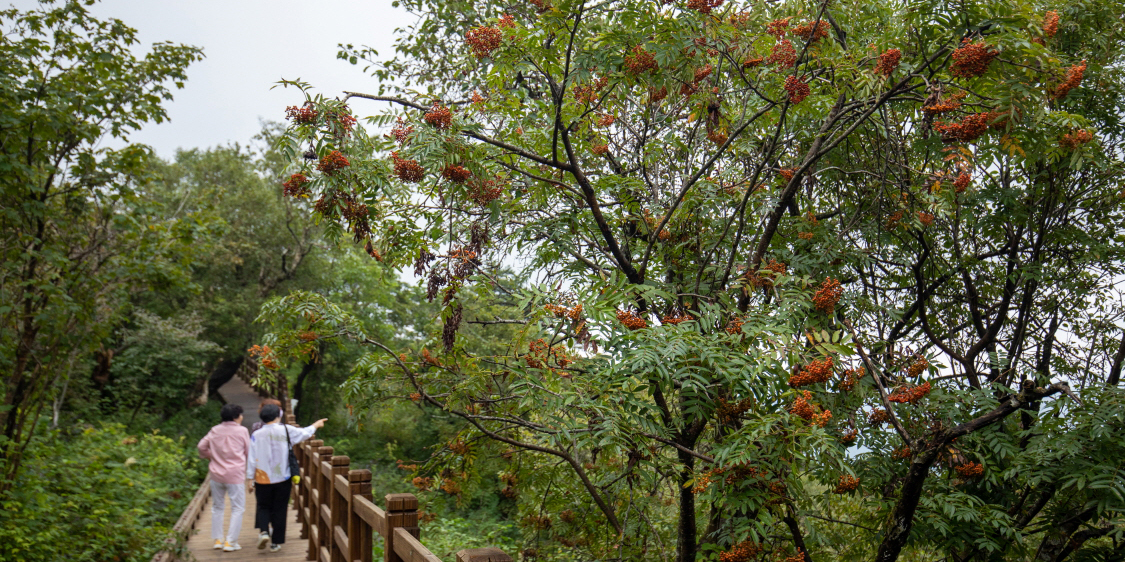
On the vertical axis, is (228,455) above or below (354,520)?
above

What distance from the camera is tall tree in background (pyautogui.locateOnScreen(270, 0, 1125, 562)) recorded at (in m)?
3.00

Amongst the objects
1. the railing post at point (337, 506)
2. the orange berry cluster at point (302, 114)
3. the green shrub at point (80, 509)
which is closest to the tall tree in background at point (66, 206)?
the green shrub at point (80, 509)

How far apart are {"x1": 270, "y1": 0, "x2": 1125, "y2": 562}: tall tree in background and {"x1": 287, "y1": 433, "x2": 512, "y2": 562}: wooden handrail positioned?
0.68 m

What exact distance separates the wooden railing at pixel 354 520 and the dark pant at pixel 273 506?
0.25 metres

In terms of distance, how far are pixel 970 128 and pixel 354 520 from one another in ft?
12.9

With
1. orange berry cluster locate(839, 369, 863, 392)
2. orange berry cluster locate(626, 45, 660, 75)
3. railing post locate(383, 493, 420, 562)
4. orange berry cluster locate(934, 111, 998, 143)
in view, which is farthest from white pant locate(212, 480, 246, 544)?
orange berry cluster locate(934, 111, 998, 143)

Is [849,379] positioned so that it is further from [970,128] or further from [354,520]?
[354,520]

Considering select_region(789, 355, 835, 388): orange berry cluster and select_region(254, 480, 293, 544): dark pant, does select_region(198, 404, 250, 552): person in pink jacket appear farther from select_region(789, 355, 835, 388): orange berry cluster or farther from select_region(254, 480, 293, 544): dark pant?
select_region(789, 355, 835, 388): orange berry cluster

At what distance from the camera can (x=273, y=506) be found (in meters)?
6.33

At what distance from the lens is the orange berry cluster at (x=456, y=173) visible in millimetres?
3316

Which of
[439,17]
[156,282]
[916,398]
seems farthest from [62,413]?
[916,398]

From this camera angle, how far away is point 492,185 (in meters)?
3.71

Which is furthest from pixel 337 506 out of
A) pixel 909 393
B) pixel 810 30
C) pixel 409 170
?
pixel 810 30

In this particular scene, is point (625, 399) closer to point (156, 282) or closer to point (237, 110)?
point (156, 282)
